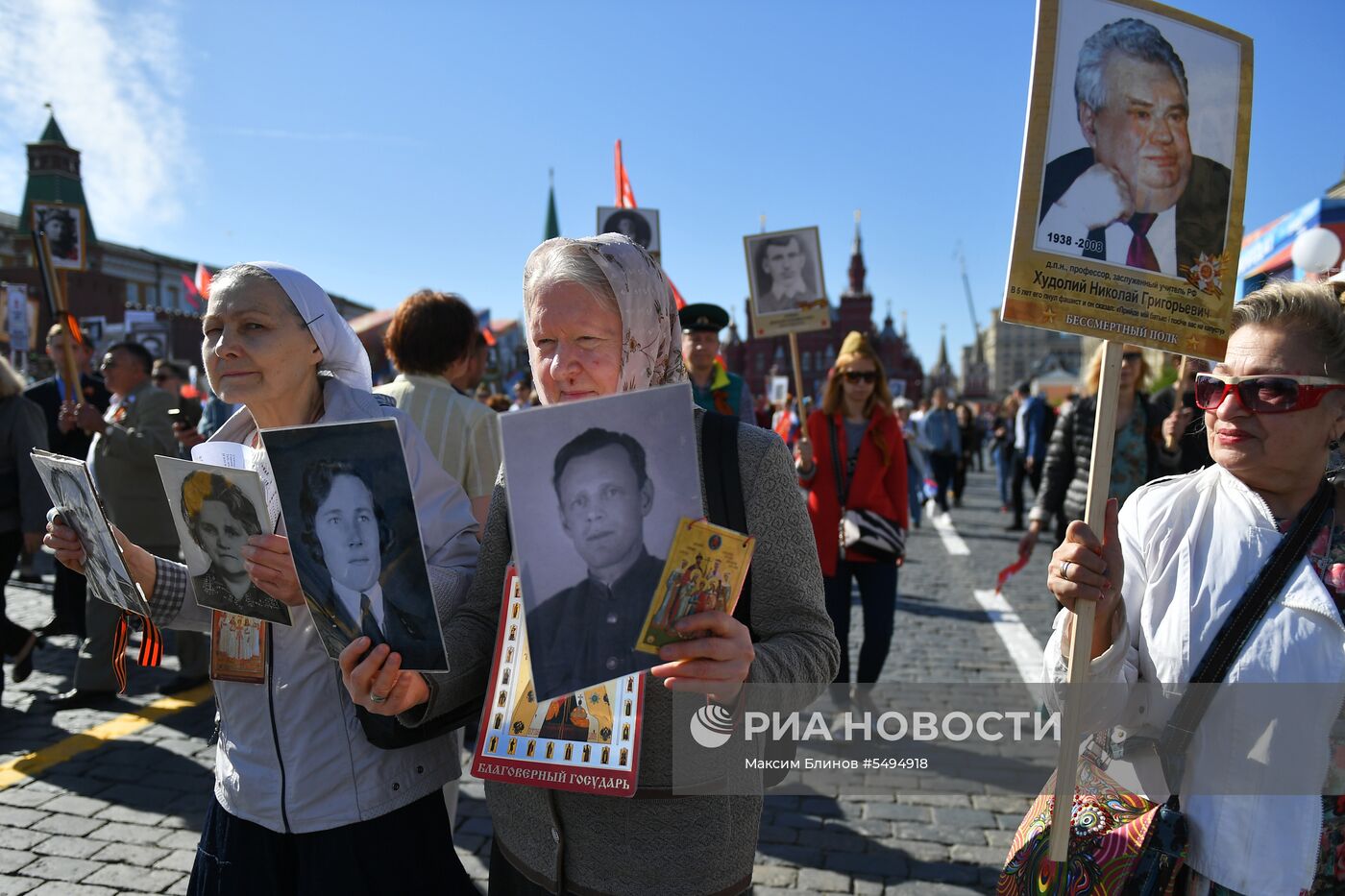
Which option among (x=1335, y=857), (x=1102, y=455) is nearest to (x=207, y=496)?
(x=1102, y=455)

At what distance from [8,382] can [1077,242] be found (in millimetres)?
6065

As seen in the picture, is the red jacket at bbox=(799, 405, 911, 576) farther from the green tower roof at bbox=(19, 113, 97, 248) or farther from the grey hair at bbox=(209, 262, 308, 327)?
the green tower roof at bbox=(19, 113, 97, 248)

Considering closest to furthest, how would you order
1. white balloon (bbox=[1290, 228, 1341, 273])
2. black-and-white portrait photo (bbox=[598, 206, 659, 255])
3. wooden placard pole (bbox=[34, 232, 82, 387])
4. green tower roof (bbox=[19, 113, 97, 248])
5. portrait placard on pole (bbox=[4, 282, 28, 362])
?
wooden placard pole (bbox=[34, 232, 82, 387])
white balloon (bbox=[1290, 228, 1341, 273])
black-and-white portrait photo (bbox=[598, 206, 659, 255])
portrait placard on pole (bbox=[4, 282, 28, 362])
green tower roof (bbox=[19, 113, 97, 248])

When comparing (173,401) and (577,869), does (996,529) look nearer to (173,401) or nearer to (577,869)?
(173,401)

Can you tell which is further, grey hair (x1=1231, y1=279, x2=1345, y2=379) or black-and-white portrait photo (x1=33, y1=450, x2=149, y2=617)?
black-and-white portrait photo (x1=33, y1=450, x2=149, y2=617)

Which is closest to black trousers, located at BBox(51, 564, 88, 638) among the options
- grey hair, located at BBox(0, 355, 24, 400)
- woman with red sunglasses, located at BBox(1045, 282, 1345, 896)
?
grey hair, located at BBox(0, 355, 24, 400)

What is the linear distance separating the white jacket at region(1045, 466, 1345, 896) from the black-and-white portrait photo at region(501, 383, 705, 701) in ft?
3.63

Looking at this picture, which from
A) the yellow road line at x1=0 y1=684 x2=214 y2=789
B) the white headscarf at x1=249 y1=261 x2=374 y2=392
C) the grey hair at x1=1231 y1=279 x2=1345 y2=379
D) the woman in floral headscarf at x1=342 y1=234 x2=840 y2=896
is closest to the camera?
the woman in floral headscarf at x1=342 y1=234 x2=840 y2=896

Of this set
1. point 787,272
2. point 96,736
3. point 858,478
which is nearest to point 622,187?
point 787,272

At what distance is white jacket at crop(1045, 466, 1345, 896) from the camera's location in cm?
163

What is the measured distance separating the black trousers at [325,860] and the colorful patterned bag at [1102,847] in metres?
1.30

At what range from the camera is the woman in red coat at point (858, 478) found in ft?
17.0

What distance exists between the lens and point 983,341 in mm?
164375

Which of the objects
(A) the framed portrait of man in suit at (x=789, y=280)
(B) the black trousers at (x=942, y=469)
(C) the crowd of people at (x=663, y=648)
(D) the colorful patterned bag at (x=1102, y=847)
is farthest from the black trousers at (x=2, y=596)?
(B) the black trousers at (x=942, y=469)
